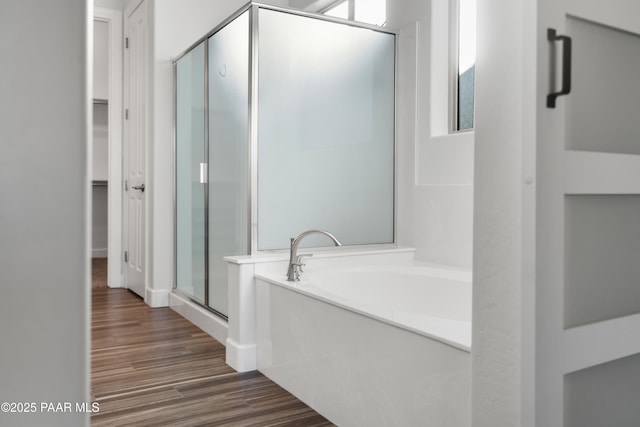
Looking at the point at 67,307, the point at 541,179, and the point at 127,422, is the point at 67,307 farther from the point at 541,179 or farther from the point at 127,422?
the point at 127,422

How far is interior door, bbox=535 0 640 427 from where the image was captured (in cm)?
108

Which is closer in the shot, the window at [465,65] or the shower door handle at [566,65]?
the shower door handle at [566,65]

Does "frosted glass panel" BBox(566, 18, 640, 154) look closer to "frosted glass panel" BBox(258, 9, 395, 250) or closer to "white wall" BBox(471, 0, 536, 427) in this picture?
"white wall" BBox(471, 0, 536, 427)

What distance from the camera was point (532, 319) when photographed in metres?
1.07

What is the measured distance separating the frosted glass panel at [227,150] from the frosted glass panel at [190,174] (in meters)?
0.18

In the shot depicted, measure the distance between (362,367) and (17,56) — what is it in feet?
5.06

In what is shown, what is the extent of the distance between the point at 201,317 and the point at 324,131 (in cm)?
136

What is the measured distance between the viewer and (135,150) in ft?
14.2

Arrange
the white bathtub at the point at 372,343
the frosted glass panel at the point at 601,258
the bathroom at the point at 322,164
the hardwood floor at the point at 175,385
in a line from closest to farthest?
the frosted glass panel at the point at 601,258 → the white bathtub at the point at 372,343 → the hardwood floor at the point at 175,385 → the bathroom at the point at 322,164

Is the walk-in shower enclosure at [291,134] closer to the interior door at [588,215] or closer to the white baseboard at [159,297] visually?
the white baseboard at [159,297]

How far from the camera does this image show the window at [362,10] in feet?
11.0

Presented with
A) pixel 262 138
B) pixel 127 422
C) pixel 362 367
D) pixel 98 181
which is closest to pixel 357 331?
pixel 362 367

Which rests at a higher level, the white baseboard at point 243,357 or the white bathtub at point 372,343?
the white bathtub at point 372,343

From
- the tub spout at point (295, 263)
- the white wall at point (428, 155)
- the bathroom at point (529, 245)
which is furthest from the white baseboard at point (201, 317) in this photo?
the bathroom at point (529, 245)
